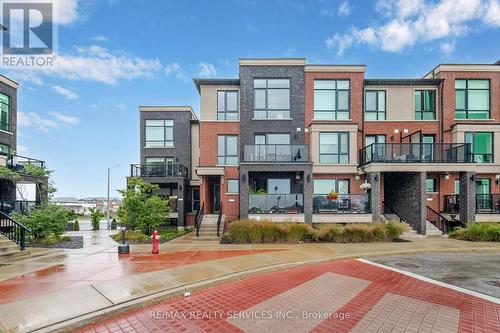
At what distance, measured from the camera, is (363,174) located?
1747 cm

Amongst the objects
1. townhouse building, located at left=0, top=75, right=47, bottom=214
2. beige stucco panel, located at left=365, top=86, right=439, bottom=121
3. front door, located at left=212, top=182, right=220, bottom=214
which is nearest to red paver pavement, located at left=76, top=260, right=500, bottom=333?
front door, located at left=212, top=182, right=220, bottom=214

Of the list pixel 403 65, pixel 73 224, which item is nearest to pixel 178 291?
pixel 73 224

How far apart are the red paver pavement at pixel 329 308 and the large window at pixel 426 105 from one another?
15.3 m

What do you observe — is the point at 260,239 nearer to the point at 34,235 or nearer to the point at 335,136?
the point at 335,136

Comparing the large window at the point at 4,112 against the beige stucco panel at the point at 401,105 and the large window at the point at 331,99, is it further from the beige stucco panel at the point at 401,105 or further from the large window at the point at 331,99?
the beige stucco panel at the point at 401,105

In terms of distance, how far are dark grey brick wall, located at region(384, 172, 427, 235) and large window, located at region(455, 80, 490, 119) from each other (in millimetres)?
6459

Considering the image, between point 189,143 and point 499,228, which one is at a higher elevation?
point 189,143

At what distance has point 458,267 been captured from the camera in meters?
8.58

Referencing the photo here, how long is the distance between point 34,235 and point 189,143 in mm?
12659

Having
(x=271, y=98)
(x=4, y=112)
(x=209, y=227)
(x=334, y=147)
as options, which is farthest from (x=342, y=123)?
(x=4, y=112)

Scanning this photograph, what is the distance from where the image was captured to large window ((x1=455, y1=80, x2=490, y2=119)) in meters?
18.1

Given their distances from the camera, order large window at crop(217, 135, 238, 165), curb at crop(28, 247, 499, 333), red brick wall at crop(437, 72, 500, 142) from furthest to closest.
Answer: large window at crop(217, 135, 238, 165) → red brick wall at crop(437, 72, 500, 142) → curb at crop(28, 247, 499, 333)

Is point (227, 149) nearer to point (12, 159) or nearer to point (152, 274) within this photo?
point (152, 274)

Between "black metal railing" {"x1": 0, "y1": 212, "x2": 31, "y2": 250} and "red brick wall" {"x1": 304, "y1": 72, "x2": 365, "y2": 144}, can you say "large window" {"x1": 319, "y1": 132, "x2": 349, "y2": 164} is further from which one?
"black metal railing" {"x1": 0, "y1": 212, "x2": 31, "y2": 250}
